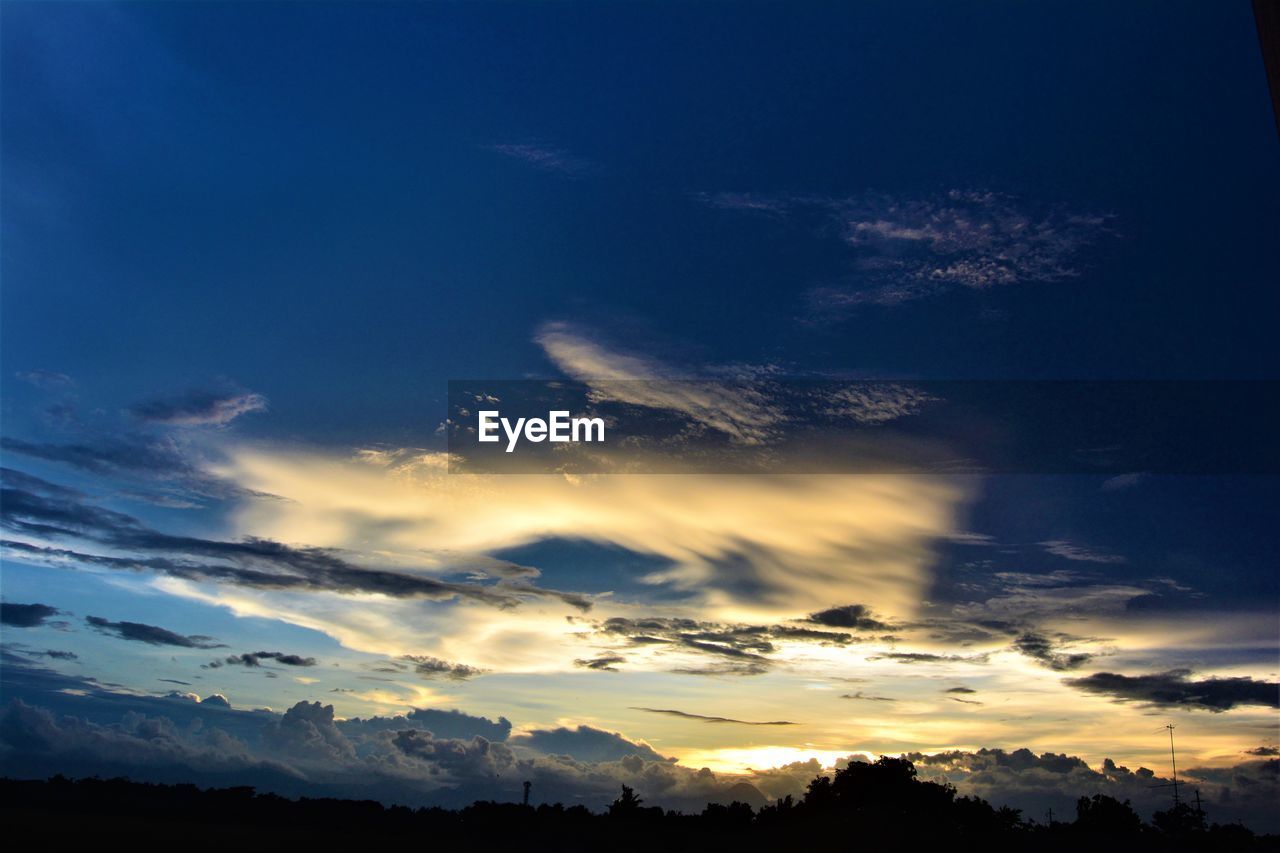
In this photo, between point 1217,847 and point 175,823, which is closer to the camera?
point 1217,847

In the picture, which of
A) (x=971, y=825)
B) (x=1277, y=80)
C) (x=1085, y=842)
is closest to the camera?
(x=1277, y=80)

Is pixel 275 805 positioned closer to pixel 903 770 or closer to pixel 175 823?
pixel 175 823

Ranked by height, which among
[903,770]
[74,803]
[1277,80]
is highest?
[1277,80]

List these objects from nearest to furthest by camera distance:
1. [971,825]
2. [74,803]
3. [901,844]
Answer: [901,844] → [971,825] → [74,803]

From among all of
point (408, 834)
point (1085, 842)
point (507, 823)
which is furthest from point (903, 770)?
point (408, 834)

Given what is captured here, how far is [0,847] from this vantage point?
54.6 metres

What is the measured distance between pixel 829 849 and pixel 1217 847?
2569 centimetres

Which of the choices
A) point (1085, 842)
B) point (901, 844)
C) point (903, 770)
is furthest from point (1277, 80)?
point (903, 770)

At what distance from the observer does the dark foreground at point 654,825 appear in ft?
202

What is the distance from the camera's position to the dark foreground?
61.5 meters

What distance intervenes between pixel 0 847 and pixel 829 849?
183 feet

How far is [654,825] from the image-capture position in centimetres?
7812

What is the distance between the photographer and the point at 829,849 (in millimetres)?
62031

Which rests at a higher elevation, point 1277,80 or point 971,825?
point 1277,80
